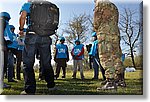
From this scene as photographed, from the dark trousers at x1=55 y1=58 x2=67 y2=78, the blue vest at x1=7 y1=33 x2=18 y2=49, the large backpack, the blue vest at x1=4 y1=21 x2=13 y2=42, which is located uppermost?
the large backpack

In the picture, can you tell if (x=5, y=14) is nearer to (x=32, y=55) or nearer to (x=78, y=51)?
(x=32, y=55)

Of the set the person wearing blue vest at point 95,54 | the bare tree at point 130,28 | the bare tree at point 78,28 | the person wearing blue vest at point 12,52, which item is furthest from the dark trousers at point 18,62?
the bare tree at point 130,28

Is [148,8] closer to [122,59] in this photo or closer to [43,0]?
[122,59]

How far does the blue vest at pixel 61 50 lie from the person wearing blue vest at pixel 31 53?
0.08m

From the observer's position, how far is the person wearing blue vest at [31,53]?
4344 mm

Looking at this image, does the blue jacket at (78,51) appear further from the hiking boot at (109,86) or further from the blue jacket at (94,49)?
the hiking boot at (109,86)

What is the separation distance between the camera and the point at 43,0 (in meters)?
4.35

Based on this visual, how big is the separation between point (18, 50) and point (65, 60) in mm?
440

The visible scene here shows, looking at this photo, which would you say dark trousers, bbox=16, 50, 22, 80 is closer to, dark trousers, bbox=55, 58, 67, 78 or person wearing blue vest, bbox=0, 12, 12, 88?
person wearing blue vest, bbox=0, 12, 12, 88

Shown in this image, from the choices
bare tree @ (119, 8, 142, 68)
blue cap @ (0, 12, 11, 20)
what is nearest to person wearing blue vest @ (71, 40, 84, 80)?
bare tree @ (119, 8, 142, 68)

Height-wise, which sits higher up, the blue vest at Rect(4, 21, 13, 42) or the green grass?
the blue vest at Rect(4, 21, 13, 42)

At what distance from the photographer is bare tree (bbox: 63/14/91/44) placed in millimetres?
4363

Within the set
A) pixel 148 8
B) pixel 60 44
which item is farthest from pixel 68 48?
pixel 148 8

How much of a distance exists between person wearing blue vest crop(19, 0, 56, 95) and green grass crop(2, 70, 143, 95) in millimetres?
49
